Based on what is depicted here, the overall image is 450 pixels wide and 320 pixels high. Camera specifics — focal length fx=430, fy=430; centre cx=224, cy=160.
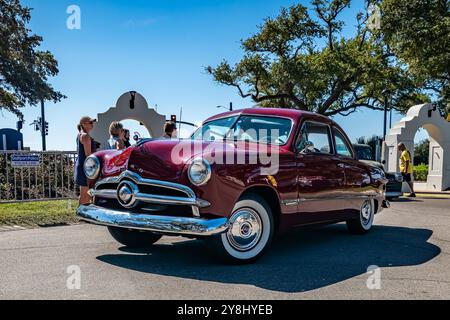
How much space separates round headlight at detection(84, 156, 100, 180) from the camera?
4938 mm

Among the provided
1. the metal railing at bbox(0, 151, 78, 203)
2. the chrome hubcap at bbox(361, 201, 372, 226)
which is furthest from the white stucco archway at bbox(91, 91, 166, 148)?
the chrome hubcap at bbox(361, 201, 372, 226)

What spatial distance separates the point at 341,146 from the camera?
6227 mm

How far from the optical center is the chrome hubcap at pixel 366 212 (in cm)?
671

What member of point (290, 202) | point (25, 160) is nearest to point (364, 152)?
point (290, 202)

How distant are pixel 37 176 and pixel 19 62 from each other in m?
19.4

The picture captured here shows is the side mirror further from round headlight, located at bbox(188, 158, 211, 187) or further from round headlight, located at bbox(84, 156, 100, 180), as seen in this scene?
round headlight, located at bbox(84, 156, 100, 180)

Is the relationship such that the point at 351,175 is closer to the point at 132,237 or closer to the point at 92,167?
the point at 132,237

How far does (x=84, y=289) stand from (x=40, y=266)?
1059 millimetres

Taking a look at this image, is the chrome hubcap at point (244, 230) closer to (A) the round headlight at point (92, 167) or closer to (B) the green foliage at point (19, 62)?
(A) the round headlight at point (92, 167)

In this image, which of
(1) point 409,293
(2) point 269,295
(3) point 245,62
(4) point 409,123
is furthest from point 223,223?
(3) point 245,62

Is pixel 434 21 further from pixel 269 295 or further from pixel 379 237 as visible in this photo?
pixel 269 295

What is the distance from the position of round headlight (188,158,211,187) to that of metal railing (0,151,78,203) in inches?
216

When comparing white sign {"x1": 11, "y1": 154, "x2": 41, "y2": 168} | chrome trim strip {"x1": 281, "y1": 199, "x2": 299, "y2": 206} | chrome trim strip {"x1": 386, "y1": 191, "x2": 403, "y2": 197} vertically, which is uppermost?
white sign {"x1": 11, "y1": 154, "x2": 41, "y2": 168}

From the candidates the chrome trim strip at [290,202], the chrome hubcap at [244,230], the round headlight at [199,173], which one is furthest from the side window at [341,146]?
the round headlight at [199,173]
